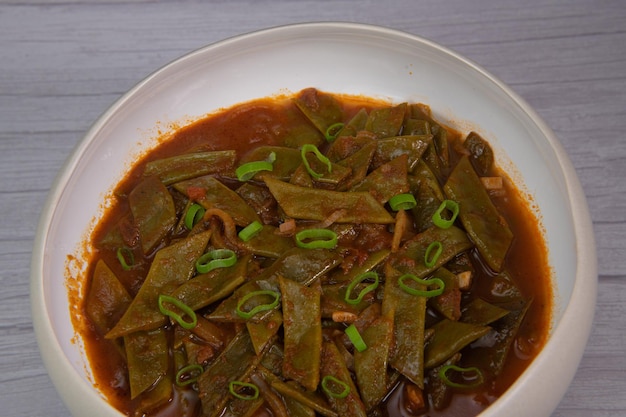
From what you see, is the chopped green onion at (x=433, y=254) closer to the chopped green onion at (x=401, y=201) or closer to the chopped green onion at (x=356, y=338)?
the chopped green onion at (x=401, y=201)

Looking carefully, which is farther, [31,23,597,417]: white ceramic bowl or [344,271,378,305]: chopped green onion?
[344,271,378,305]: chopped green onion

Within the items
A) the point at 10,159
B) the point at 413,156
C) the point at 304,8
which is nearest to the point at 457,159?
the point at 413,156

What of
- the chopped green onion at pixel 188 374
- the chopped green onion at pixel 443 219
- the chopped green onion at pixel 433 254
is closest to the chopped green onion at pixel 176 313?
the chopped green onion at pixel 188 374

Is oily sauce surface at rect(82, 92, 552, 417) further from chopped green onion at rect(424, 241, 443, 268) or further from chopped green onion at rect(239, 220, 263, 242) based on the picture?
chopped green onion at rect(239, 220, 263, 242)

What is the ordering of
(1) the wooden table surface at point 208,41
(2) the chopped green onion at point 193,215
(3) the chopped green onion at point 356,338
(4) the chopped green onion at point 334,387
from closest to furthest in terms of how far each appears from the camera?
(4) the chopped green onion at point 334,387, (3) the chopped green onion at point 356,338, (2) the chopped green onion at point 193,215, (1) the wooden table surface at point 208,41

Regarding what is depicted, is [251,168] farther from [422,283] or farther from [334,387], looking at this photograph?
[334,387]

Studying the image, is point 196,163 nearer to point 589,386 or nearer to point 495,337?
point 495,337

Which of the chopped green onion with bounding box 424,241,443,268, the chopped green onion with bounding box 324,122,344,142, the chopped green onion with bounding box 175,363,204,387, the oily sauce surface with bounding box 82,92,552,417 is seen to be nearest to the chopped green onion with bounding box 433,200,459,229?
the chopped green onion with bounding box 424,241,443,268
